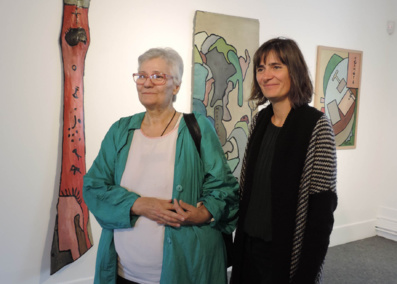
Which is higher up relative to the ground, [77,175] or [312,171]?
[312,171]

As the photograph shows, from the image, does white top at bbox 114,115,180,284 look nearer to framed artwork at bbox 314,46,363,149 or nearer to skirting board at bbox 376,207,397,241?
framed artwork at bbox 314,46,363,149

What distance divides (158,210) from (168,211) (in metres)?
0.04

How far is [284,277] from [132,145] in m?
0.76

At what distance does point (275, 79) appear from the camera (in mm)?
1284

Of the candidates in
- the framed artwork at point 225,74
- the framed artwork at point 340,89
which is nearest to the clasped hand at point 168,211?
the framed artwork at point 225,74

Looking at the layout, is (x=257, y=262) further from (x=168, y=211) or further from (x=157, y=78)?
(x=157, y=78)

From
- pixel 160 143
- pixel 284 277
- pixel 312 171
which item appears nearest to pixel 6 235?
pixel 160 143

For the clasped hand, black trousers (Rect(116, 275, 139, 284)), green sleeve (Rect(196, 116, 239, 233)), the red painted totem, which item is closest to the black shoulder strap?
green sleeve (Rect(196, 116, 239, 233))

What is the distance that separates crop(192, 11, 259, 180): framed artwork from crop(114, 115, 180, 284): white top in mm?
1228

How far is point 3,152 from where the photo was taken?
201 centimetres

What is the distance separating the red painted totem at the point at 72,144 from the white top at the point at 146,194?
3.25 feet

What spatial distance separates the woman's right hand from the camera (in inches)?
47.1

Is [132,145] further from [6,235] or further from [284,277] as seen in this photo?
[6,235]

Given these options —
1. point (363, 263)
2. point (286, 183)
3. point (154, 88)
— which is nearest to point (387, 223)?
point (363, 263)
